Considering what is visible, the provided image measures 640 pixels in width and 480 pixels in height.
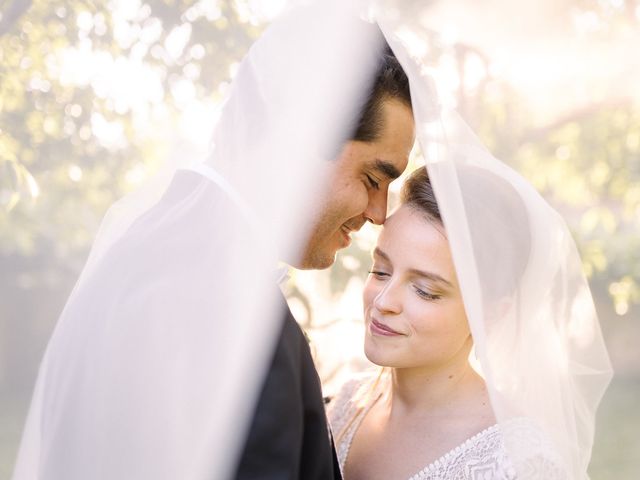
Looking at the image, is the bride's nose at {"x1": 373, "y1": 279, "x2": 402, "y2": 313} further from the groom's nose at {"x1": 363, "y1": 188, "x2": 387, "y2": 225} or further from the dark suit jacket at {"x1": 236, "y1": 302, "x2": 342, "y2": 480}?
the dark suit jacket at {"x1": 236, "y1": 302, "x2": 342, "y2": 480}

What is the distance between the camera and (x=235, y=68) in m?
3.57

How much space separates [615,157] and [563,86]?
1.72 feet

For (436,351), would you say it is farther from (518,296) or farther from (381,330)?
(518,296)

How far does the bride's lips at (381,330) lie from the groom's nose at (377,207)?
0.31 m

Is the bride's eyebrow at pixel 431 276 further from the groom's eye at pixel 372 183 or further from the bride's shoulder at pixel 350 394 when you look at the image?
the bride's shoulder at pixel 350 394

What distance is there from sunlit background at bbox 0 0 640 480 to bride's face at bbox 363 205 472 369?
15.1 inches

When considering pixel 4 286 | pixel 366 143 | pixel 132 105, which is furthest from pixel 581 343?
pixel 4 286

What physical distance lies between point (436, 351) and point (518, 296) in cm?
30

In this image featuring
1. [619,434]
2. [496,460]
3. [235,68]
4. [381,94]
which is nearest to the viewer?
[496,460]

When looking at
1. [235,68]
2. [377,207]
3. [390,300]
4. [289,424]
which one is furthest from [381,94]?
[235,68]

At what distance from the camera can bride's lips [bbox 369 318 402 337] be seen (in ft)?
8.04

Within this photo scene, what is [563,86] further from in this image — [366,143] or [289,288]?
[366,143]

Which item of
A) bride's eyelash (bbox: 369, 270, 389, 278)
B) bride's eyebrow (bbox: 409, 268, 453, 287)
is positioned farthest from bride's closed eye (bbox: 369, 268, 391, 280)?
bride's eyebrow (bbox: 409, 268, 453, 287)

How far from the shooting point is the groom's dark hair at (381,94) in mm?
2371
